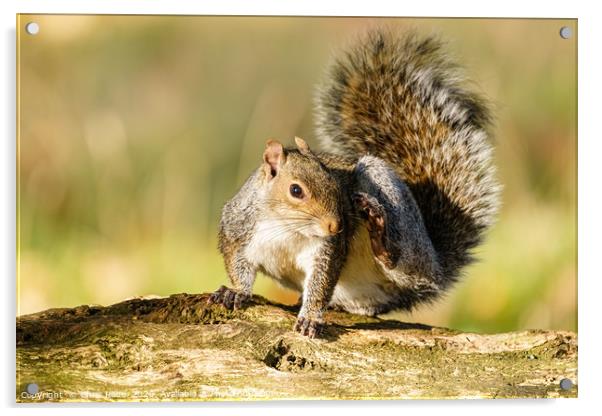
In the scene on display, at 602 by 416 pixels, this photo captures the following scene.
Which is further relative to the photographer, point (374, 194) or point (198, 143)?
point (198, 143)

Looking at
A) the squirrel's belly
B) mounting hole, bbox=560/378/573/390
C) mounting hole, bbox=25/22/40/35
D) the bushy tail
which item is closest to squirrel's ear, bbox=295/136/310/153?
the squirrel's belly

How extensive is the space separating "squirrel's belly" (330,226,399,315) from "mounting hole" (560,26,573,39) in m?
1.02

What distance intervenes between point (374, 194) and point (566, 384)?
3.00ft

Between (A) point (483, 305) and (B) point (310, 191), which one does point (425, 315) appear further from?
(B) point (310, 191)

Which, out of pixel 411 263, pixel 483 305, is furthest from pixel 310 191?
pixel 483 305

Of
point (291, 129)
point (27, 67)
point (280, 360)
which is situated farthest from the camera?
point (291, 129)

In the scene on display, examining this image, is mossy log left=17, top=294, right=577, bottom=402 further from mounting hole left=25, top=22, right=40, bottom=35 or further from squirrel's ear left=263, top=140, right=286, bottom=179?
mounting hole left=25, top=22, right=40, bottom=35

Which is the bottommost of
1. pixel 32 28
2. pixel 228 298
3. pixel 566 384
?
pixel 566 384

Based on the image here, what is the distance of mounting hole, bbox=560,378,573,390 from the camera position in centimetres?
291

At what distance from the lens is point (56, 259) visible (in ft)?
9.80

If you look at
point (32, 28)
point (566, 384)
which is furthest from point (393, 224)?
point (32, 28)

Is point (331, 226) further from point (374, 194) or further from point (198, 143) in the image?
point (198, 143)

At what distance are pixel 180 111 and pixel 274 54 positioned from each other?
1.38 feet

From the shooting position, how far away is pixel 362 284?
3000 mm
